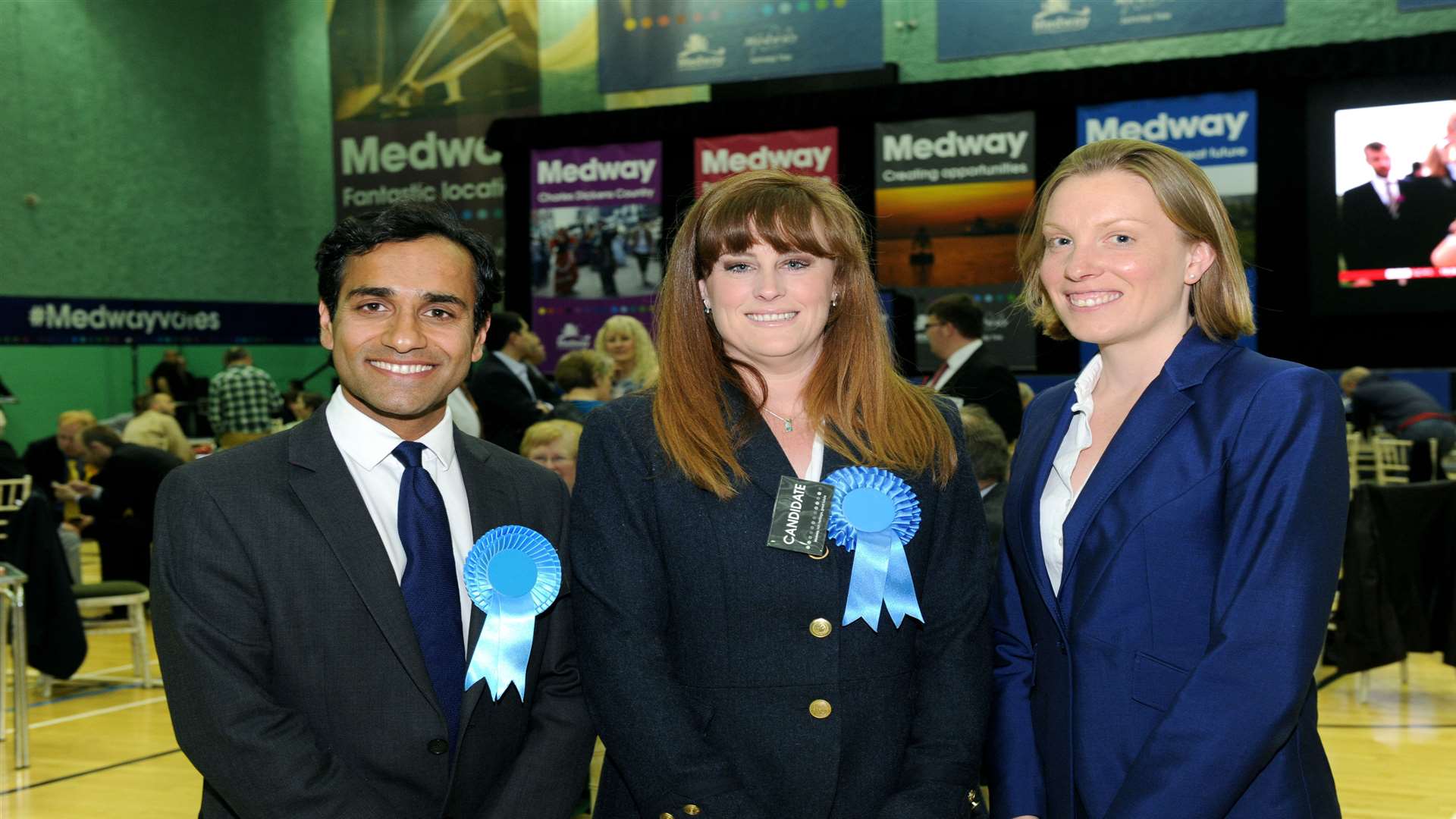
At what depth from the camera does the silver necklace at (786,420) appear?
1905 millimetres

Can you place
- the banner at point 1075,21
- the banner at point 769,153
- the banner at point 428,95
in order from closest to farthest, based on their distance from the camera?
1. the banner at point 1075,21
2. the banner at point 769,153
3. the banner at point 428,95

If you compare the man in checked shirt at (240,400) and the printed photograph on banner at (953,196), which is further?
the man in checked shirt at (240,400)

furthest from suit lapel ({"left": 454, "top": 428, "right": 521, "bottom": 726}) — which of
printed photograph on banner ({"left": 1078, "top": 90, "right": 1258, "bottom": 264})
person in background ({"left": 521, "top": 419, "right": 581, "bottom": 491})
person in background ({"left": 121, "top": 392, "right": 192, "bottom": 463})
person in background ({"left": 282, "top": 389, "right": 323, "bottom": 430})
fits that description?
person in background ({"left": 282, "top": 389, "right": 323, "bottom": 430})

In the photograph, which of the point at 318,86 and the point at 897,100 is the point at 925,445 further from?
the point at 318,86

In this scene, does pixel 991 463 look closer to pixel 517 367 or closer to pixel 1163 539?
pixel 1163 539

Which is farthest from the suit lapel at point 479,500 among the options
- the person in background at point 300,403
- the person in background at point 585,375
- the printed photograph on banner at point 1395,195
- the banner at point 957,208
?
the person in background at point 300,403

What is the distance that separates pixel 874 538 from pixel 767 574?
154mm

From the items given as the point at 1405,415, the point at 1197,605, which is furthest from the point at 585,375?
the point at 1405,415

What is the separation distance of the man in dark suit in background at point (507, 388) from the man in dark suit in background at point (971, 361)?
6.43ft

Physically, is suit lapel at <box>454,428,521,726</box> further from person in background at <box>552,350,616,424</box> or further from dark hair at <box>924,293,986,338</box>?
dark hair at <box>924,293,986,338</box>

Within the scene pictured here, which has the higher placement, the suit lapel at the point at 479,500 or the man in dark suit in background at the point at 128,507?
the suit lapel at the point at 479,500

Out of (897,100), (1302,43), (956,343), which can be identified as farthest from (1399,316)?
(956,343)

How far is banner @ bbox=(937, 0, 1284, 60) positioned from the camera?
8758 mm

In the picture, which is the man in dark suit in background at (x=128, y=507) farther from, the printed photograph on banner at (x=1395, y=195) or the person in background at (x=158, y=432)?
the printed photograph on banner at (x=1395, y=195)
